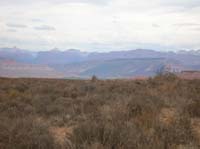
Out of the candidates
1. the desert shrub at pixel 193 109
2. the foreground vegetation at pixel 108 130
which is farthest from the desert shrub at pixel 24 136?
the desert shrub at pixel 193 109

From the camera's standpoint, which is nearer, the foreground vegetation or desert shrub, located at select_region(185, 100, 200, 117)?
the foreground vegetation

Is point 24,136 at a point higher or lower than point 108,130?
lower

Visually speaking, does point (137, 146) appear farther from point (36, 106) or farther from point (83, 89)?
point (83, 89)

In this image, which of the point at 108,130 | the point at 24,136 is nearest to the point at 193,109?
the point at 108,130

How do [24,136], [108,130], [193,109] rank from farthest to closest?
[193,109] → [24,136] → [108,130]

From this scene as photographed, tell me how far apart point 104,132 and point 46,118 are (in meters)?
4.75

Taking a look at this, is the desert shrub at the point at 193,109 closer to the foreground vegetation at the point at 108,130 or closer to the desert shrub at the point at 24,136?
the foreground vegetation at the point at 108,130

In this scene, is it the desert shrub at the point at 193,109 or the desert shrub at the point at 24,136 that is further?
the desert shrub at the point at 193,109

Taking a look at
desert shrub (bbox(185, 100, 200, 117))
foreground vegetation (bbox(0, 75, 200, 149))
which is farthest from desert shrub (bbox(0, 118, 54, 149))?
desert shrub (bbox(185, 100, 200, 117))

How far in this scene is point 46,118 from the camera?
11.6 meters

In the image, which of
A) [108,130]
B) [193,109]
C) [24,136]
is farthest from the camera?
[193,109]

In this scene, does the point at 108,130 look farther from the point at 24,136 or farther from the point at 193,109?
the point at 193,109

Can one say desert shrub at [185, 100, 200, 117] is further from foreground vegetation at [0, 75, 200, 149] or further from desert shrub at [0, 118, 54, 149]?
desert shrub at [0, 118, 54, 149]

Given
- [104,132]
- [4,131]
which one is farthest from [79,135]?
[4,131]
